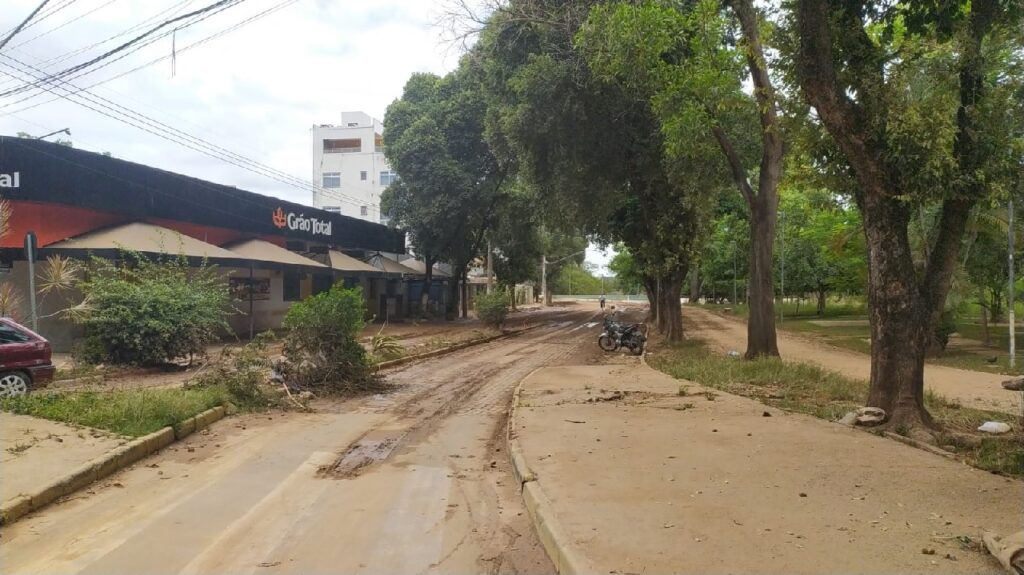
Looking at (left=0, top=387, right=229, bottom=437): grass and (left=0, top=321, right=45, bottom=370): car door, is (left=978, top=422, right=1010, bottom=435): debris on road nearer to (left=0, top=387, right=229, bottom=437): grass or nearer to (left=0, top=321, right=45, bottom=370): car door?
A: (left=0, top=387, right=229, bottom=437): grass

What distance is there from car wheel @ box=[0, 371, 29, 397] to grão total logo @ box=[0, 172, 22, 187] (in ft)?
32.6

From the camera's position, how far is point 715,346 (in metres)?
23.1

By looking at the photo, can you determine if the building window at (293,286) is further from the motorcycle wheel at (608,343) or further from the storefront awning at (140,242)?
the motorcycle wheel at (608,343)

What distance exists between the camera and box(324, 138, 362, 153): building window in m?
68.8

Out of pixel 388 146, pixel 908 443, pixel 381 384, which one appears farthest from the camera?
pixel 388 146

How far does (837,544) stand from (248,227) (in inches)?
1018

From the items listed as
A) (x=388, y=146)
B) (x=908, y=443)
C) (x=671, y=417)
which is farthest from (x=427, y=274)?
(x=908, y=443)

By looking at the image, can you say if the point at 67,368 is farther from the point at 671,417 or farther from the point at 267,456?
the point at 671,417

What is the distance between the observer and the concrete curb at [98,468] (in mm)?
5566

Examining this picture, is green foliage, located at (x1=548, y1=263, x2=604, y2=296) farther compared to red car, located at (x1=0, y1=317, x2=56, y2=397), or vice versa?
green foliage, located at (x1=548, y1=263, x2=604, y2=296)

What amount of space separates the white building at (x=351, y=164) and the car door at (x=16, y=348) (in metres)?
55.2

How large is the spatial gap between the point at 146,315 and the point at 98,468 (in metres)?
9.11

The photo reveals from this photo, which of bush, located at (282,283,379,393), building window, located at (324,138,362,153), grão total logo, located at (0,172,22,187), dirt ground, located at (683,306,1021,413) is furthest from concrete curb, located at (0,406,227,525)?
building window, located at (324,138,362,153)

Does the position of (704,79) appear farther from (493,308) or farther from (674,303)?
(493,308)
